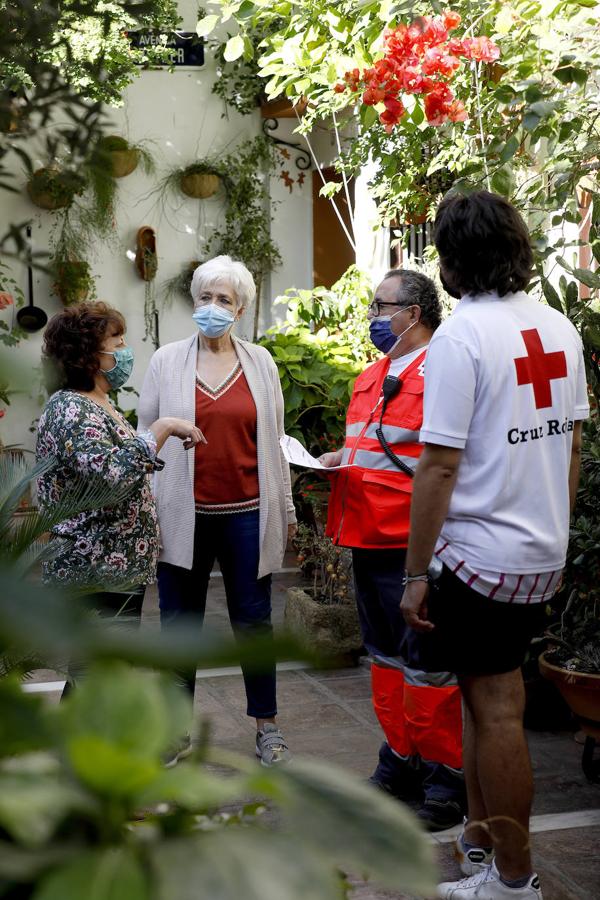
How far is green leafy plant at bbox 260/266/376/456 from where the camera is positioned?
698 centimetres

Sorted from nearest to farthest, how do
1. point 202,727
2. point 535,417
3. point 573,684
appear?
1. point 202,727
2. point 535,417
3. point 573,684

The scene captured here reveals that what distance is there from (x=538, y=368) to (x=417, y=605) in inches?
27.5

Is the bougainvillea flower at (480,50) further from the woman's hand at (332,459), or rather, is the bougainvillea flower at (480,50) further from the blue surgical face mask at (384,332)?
the woman's hand at (332,459)

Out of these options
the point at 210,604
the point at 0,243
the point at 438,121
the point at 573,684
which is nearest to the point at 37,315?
the point at 210,604

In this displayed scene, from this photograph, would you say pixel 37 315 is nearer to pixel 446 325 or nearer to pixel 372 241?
pixel 372 241

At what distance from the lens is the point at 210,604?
6953 millimetres

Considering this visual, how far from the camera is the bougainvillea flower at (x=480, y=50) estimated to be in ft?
14.1

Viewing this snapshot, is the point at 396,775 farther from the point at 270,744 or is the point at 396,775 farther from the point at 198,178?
the point at 198,178

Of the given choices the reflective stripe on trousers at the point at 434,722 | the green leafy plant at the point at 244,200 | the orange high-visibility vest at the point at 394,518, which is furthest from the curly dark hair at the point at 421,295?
the green leafy plant at the point at 244,200

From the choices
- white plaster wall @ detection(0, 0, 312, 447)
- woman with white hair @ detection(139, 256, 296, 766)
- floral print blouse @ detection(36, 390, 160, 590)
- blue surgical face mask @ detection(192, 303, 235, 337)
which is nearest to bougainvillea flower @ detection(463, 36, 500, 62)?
woman with white hair @ detection(139, 256, 296, 766)

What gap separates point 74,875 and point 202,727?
0.17 meters

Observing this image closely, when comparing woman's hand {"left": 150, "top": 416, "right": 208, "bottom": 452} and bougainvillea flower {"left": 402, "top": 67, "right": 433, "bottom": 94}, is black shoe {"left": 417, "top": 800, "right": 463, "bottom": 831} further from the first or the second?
bougainvillea flower {"left": 402, "top": 67, "right": 433, "bottom": 94}

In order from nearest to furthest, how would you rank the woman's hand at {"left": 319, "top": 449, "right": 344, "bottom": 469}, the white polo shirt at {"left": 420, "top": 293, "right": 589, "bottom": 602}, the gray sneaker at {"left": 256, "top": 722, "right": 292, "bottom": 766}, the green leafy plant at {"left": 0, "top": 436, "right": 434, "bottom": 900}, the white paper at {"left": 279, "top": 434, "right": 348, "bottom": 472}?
1. the green leafy plant at {"left": 0, "top": 436, "right": 434, "bottom": 900}
2. the white polo shirt at {"left": 420, "top": 293, "right": 589, "bottom": 602}
3. the white paper at {"left": 279, "top": 434, "right": 348, "bottom": 472}
4. the woman's hand at {"left": 319, "top": 449, "right": 344, "bottom": 469}
5. the gray sneaker at {"left": 256, "top": 722, "right": 292, "bottom": 766}

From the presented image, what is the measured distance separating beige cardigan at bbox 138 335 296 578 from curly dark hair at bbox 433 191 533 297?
156cm
